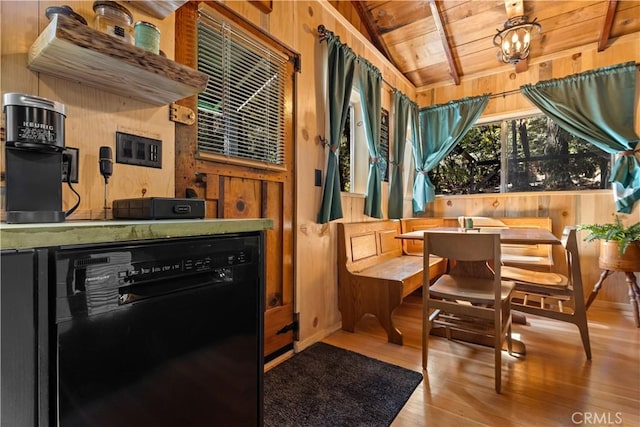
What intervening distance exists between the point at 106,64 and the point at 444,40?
3.35 metres

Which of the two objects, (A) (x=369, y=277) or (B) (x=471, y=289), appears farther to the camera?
(A) (x=369, y=277)

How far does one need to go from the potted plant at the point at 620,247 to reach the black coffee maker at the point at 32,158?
369 cm

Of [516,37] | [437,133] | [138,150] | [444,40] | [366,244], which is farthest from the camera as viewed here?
[437,133]

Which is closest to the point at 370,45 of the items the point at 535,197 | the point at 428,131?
the point at 428,131

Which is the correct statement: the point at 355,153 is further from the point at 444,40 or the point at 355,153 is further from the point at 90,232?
the point at 90,232

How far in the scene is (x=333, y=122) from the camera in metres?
2.33

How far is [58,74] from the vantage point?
1.03 metres

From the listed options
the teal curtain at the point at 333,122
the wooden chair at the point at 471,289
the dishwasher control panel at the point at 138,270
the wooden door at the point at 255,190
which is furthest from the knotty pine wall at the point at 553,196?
the dishwasher control panel at the point at 138,270

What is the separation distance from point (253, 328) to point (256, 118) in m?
1.26

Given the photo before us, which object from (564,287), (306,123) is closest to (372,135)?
(306,123)

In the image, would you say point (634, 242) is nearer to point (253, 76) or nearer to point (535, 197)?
point (535, 197)

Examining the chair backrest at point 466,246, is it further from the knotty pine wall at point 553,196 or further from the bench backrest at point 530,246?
the knotty pine wall at point 553,196

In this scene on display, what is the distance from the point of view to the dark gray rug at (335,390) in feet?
4.62

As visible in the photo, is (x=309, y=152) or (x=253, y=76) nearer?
(x=253, y=76)
